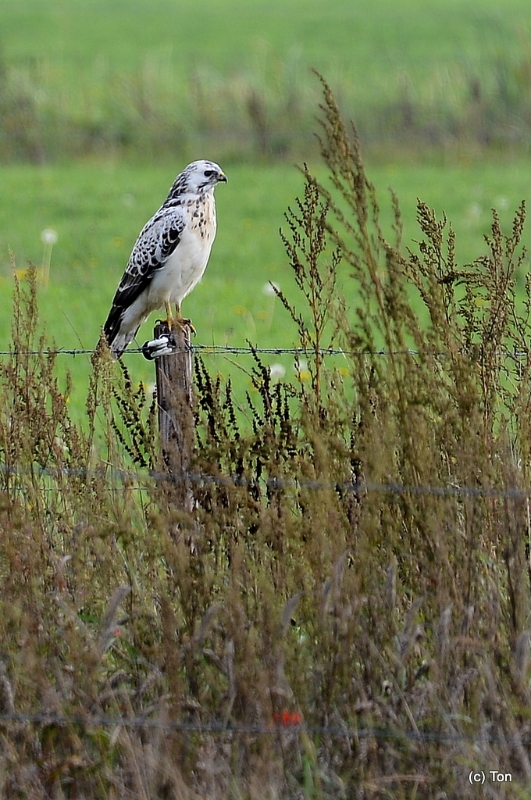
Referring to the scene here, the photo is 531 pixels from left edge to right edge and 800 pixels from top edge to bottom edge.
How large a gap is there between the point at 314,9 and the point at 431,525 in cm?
3470

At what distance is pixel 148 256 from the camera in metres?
7.03

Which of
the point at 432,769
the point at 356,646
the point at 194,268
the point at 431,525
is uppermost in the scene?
the point at 194,268

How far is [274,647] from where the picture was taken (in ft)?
11.7

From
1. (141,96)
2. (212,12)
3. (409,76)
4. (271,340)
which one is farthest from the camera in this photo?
(212,12)

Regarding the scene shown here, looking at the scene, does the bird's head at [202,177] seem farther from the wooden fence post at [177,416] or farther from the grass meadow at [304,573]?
the grass meadow at [304,573]

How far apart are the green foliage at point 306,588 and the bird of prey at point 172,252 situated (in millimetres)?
2522

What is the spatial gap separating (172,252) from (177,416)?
9.21ft

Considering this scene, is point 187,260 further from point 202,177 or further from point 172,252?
point 202,177

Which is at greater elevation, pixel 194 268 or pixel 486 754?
pixel 194 268

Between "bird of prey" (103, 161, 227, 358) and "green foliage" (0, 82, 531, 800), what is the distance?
99.3 inches

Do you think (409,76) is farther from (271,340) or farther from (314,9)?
(314,9)

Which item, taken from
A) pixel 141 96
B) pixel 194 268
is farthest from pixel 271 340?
pixel 141 96

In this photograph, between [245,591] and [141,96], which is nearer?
[245,591]

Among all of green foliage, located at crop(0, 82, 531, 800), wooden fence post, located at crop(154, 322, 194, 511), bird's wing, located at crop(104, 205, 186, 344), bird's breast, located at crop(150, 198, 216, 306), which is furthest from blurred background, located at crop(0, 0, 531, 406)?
green foliage, located at crop(0, 82, 531, 800)
